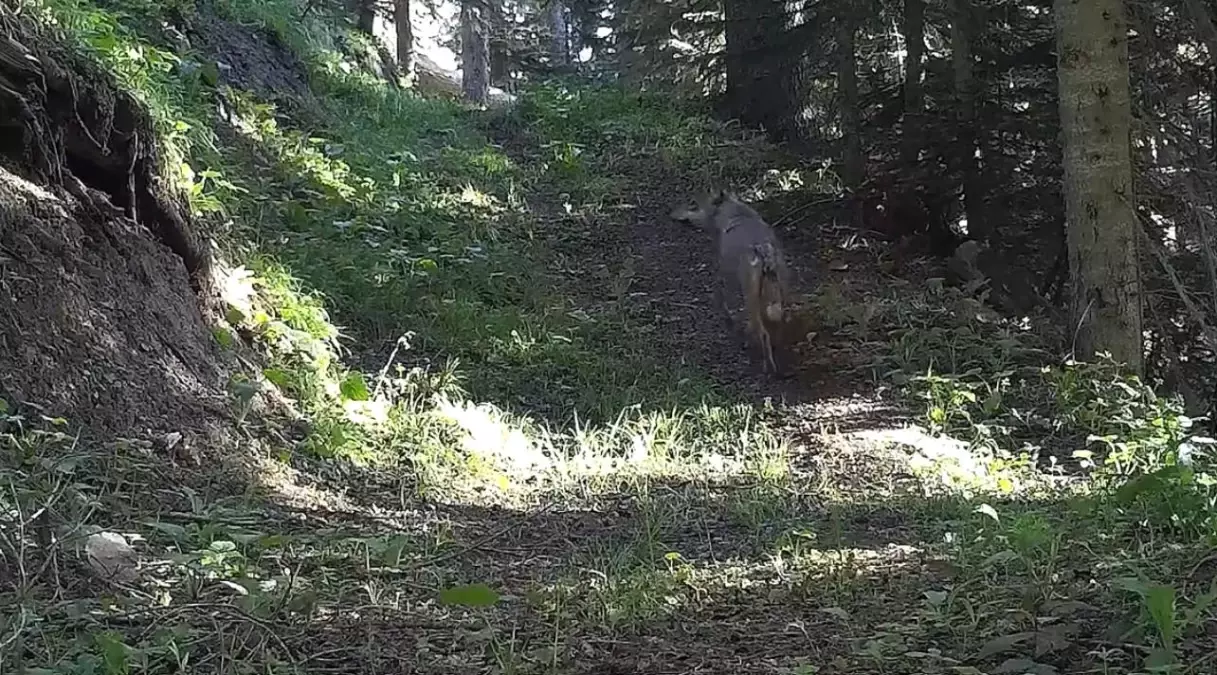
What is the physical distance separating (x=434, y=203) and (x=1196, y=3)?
749 cm

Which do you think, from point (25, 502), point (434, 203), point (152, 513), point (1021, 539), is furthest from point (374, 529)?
point (434, 203)

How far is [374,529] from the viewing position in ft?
18.0

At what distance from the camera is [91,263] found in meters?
6.18

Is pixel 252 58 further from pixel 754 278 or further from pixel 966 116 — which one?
pixel 966 116

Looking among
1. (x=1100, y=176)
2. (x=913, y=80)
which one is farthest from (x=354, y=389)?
(x=913, y=80)

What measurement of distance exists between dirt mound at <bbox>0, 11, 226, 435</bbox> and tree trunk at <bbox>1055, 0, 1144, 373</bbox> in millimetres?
5684

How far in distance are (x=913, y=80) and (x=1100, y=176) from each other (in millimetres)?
3957

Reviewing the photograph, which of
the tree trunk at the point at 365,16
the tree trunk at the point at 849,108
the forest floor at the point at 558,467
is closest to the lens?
the forest floor at the point at 558,467

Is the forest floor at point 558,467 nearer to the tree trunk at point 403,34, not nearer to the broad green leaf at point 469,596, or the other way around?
the broad green leaf at point 469,596

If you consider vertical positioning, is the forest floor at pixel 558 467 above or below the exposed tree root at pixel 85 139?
below

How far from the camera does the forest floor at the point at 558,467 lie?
3.79m

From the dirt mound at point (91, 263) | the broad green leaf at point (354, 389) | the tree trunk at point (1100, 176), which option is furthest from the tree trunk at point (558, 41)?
the dirt mound at point (91, 263)

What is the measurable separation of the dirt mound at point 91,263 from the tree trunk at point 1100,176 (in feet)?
18.6

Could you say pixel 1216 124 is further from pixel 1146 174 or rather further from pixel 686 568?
pixel 686 568
